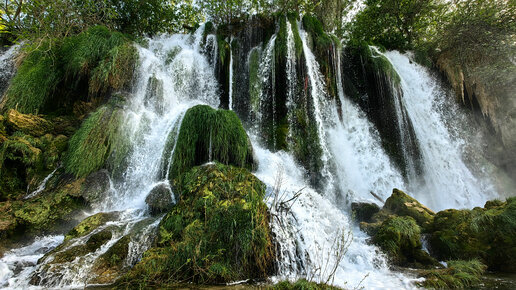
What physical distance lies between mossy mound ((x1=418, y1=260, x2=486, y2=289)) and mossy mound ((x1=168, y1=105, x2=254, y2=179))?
483 centimetres

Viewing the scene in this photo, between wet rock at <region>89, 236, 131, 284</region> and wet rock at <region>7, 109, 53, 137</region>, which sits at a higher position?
wet rock at <region>7, 109, 53, 137</region>

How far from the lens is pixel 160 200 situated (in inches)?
222

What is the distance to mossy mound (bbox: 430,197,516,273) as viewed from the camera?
4.36m

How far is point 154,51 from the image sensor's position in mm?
11391

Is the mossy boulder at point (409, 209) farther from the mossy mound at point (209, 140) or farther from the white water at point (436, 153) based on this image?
the mossy mound at point (209, 140)

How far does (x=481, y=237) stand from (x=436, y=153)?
7106mm

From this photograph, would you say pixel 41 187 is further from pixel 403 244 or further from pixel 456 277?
pixel 456 277

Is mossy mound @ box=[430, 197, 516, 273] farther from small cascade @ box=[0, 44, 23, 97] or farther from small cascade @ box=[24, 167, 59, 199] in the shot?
small cascade @ box=[0, 44, 23, 97]

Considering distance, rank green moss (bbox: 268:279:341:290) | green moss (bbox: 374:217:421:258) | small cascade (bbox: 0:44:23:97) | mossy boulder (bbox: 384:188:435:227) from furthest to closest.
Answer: small cascade (bbox: 0:44:23:97)
mossy boulder (bbox: 384:188:435:227)
green moss (bbox: 374:217:421:258)
green moss (bbox: 268:279:341:290)

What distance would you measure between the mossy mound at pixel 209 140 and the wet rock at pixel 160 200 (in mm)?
956

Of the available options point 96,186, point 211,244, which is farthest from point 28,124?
point 211,244

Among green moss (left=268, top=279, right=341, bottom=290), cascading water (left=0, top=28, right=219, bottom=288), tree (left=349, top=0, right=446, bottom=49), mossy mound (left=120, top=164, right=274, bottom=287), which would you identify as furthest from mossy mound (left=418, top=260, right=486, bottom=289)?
tree (left=349, top=0, right=446, bottom=49)

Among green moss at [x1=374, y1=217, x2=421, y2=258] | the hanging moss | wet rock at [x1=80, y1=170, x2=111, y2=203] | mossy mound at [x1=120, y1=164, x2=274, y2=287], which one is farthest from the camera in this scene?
the hanging moss

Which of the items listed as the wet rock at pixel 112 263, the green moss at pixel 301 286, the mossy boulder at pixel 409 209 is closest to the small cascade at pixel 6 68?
the wet rock at pixel 112 263
